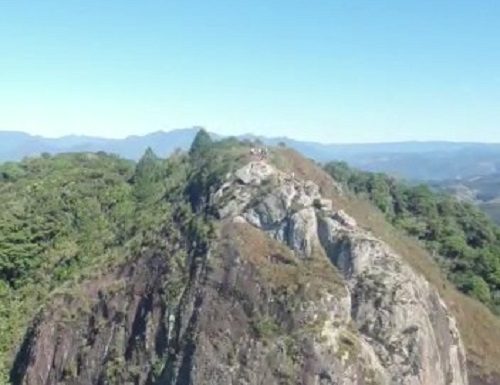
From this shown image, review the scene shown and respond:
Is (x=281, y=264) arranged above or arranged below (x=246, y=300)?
above

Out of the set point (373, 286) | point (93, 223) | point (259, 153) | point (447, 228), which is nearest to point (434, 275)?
point (447, 228)

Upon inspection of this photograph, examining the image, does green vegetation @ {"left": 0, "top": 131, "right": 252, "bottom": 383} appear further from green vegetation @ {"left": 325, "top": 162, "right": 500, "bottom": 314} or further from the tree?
green vegetation @ {"left": 325, "top": 162, "right": 500, "bottom": 314}

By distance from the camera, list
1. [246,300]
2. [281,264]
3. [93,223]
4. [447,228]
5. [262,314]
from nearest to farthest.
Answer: [262,314]
[246,300]
[281,264]
[93,223]
[447,228]

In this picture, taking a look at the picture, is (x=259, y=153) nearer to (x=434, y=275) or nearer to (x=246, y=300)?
(x=434, y=275)

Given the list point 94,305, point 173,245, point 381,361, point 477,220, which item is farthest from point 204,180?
point 477,220

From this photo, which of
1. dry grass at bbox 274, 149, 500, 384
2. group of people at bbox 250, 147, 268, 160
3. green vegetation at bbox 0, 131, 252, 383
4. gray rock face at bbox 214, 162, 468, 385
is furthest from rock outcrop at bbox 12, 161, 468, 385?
group of people at bbox 250, 147, 268, 160

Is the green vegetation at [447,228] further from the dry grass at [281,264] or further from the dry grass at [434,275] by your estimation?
the dry grass at [281,264]
